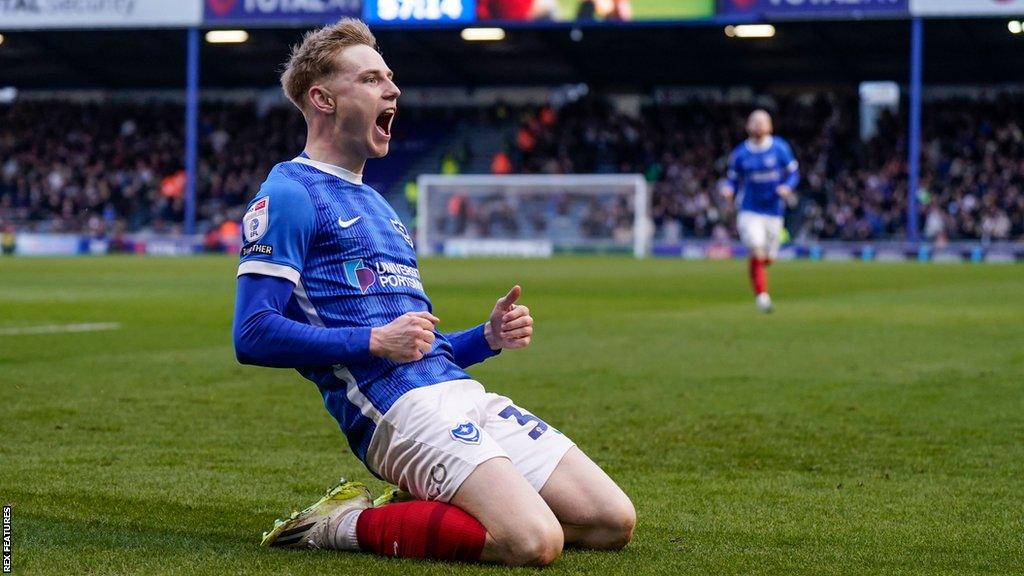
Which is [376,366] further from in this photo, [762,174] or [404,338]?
[762,174]

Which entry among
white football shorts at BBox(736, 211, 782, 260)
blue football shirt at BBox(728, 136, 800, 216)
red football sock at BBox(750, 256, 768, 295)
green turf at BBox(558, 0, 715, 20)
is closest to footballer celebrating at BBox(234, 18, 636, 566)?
red football sock at BBox(750, 256, 768, 295)

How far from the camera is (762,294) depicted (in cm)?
1745

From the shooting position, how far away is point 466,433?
4.34 meters

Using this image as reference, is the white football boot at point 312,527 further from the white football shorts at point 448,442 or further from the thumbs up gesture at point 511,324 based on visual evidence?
the thumbs up gesture at point 511,324

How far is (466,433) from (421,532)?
32 cm

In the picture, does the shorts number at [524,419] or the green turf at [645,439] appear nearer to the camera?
the green turf at [645,439]

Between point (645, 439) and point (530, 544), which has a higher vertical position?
point (530, 544)

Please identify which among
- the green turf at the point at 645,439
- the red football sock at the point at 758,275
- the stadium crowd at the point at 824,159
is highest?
the stadium crowd at the point at 824,159

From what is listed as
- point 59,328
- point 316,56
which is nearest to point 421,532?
point 316,56

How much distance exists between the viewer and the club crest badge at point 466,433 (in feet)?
14.1

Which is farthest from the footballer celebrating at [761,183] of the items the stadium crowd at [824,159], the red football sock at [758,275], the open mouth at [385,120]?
the stadium crowd at [824,159]

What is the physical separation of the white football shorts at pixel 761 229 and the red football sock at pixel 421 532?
14923 mm

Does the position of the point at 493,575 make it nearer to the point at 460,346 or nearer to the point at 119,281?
the point at 460,346

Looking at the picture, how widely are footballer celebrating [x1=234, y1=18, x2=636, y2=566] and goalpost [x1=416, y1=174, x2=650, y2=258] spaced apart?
36.0m
